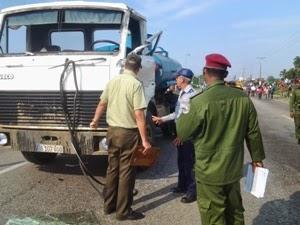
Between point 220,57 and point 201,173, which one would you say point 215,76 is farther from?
point 201,173

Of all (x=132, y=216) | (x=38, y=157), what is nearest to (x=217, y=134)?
(x=132, y=216)

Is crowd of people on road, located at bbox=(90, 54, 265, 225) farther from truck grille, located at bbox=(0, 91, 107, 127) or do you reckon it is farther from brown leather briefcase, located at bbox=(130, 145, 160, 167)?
truck grille, located at bbox=(0, 91, 107, 127)

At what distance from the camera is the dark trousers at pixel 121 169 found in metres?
6.26

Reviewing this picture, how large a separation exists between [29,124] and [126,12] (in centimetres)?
229

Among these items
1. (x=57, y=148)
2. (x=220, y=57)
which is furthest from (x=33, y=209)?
(x=220, y=57)

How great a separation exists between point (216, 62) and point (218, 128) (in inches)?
21.9

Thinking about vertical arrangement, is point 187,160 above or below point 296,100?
below

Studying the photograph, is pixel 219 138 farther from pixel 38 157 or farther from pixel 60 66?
pixel 38 157

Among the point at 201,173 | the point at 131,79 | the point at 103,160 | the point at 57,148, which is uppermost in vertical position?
the point at 131,79

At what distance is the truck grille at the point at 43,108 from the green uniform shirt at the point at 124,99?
1040 millimetres

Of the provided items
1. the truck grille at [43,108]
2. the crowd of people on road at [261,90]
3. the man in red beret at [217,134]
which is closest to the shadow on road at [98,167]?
the truck grille at [43,108]

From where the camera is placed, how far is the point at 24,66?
776 cm

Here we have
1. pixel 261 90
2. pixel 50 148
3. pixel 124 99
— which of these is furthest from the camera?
pixel 261 90

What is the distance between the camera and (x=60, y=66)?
24.8ft
